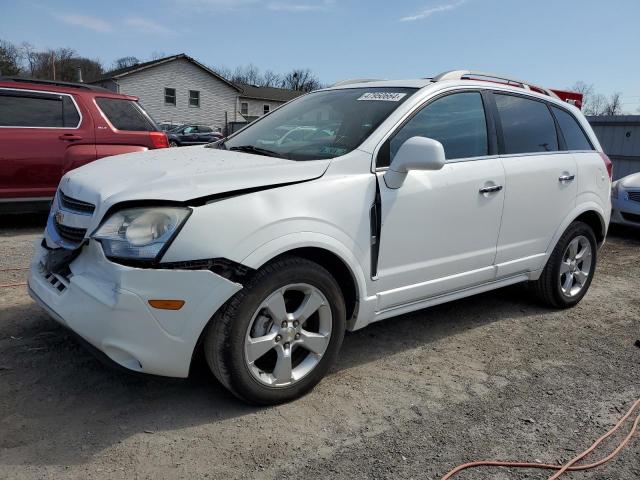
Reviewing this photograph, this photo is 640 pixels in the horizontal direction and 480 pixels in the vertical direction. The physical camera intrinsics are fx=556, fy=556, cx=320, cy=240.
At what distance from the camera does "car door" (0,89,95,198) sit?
6625 mm

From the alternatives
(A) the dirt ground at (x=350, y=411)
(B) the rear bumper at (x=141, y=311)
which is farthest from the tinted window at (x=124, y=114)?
(B) the rear bumper at (x=141, y=311)

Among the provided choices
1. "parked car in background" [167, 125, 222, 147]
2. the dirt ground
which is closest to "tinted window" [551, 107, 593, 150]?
the dirt ground

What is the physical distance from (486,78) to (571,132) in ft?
3.17

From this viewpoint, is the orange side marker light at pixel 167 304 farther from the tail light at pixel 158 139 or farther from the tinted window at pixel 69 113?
the tail light at pixel 158 139

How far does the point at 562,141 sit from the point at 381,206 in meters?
2.22

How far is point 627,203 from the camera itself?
8.59 m

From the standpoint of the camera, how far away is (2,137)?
6.55 metres

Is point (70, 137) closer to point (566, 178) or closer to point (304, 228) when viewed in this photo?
point (304, 228)

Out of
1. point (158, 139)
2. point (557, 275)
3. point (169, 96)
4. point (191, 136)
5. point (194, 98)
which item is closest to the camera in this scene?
point (557, 275)

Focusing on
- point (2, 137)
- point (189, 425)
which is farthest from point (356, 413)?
point (2, 137)

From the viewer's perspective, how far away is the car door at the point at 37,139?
21.7 ft

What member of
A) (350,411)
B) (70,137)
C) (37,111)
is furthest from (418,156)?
(37,111)

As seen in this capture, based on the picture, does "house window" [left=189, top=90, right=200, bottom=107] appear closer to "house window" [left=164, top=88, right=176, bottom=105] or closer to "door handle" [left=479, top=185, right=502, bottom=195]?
"house window" [left=164, top=88, right=176, bottom=105]

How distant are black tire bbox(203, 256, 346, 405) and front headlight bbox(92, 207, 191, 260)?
433mm
